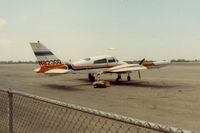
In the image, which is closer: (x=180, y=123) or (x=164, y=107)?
(x=180, y=123)

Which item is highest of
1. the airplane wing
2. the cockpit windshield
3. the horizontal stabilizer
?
the cockpit windshield

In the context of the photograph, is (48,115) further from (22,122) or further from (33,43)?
(33,43)

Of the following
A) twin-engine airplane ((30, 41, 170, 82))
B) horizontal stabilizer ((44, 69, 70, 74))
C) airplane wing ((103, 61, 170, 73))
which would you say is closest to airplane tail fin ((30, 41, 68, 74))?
twin-engine airplane ((30, 41, 170, 82))

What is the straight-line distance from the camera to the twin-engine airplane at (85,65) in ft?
98.8

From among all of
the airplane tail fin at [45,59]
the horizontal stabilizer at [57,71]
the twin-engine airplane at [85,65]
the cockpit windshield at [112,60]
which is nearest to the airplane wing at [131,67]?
the twin-engine airplane at [85,65]

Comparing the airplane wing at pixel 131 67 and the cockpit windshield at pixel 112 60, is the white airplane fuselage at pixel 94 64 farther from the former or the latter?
the airplane wing at pixel 131 67

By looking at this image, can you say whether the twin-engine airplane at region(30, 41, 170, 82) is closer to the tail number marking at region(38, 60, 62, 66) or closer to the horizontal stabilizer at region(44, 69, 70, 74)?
the tail number marking at region(38, 60, 62, 66)

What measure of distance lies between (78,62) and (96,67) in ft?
6.39

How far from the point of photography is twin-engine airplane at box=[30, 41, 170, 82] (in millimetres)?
30109

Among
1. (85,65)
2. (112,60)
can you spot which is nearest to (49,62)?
(85,65)

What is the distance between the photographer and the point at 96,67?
3112cm

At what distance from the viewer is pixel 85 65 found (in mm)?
30516

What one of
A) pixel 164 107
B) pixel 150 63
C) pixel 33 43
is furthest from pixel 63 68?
pixel 164 107

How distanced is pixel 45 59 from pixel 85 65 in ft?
13.2
